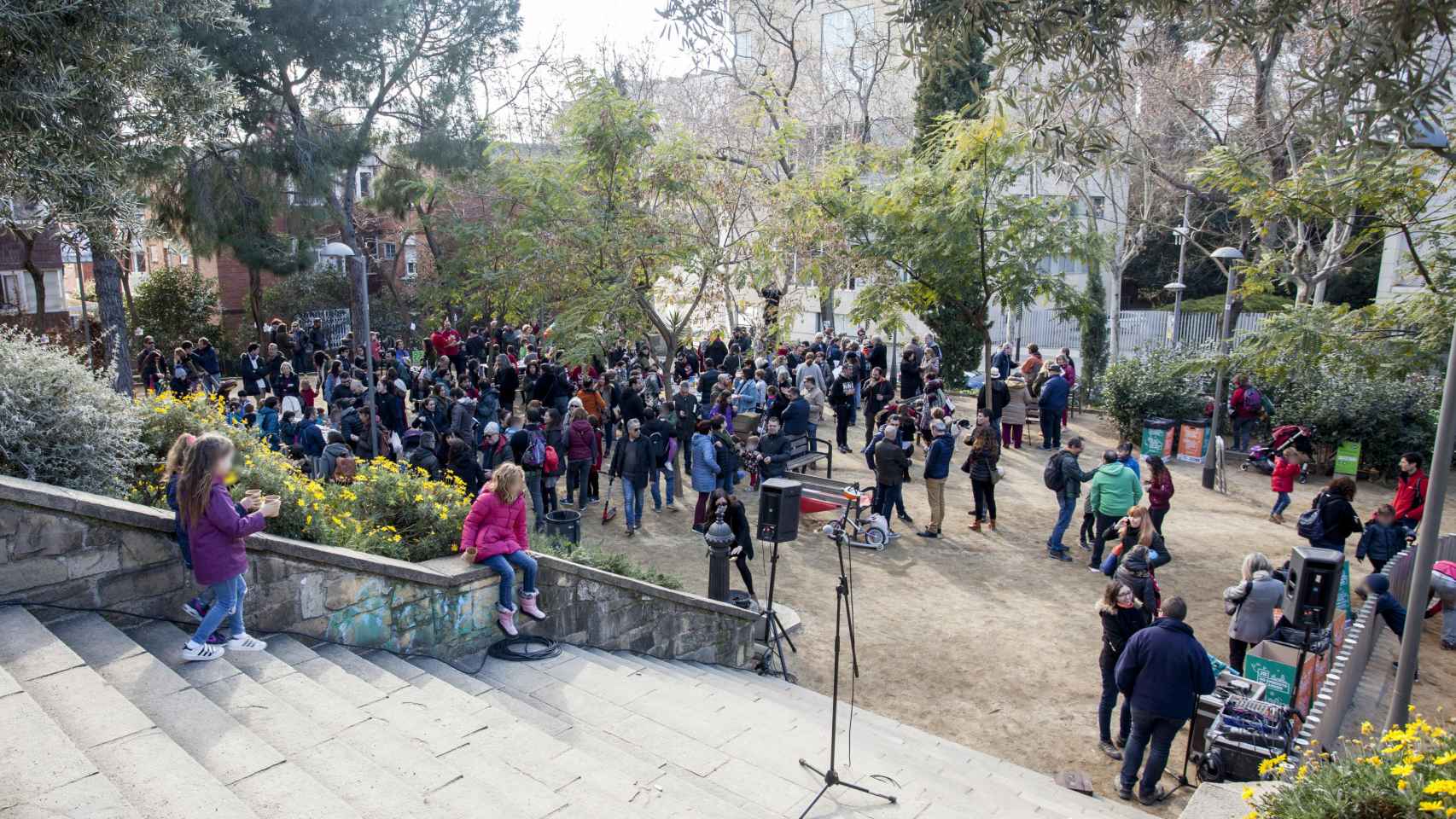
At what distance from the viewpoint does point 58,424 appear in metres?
5.99

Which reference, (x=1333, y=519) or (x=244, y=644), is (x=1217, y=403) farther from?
(x=244, y=644)

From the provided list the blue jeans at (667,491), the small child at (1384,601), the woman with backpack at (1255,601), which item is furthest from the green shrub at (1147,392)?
the woman with backpack at (1255,601)

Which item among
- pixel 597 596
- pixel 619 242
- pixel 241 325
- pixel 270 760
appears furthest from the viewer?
pixel 241 325

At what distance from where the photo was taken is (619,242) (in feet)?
45.4

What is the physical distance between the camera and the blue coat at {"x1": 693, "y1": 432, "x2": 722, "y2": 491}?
466 inches

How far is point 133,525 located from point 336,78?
724 inches

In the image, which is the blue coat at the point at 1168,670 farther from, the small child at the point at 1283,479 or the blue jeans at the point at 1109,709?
the small child at the point at 1283,479

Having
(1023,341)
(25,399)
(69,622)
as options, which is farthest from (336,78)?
(1023,341)

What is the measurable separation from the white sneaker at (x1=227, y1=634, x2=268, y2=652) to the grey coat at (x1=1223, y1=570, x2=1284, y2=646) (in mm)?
7296

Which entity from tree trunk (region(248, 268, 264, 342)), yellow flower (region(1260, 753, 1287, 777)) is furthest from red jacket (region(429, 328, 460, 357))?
yellow flower (region(1260, 753, 1287, 777))

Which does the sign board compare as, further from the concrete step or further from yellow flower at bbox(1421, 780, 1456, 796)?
the concrete step

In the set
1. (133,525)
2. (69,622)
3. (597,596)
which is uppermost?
(133,525)

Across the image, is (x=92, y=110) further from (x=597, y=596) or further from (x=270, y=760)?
(x=270, y=760)

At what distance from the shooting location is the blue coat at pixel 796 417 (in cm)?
1420
